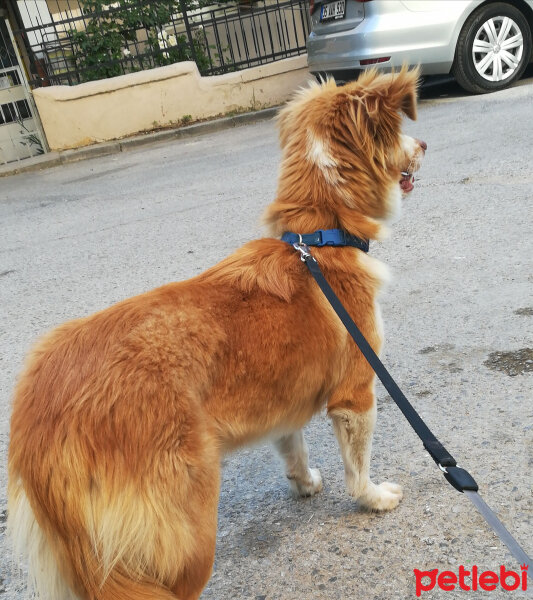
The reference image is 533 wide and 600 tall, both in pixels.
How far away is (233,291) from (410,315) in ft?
7.39

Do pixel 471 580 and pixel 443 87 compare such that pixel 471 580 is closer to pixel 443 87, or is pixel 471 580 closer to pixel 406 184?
pixel 406 184

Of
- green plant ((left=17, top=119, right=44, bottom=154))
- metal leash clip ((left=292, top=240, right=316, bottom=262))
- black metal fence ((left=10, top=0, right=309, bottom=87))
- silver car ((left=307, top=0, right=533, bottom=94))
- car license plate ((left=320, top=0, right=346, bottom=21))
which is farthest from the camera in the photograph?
green plant ((left=17, top=119, right=44, bottom=154))

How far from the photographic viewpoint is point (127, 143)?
1152 cm

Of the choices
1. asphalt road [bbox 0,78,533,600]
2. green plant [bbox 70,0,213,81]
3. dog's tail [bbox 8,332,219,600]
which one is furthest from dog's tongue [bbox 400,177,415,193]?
green plant [bbox 70,0,213,81]

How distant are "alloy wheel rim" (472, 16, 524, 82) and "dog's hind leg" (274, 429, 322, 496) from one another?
26.2 feet

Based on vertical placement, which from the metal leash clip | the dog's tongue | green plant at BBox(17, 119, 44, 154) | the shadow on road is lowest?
the shadow on road

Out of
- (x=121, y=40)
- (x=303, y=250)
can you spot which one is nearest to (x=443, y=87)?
(x=121, y=40)

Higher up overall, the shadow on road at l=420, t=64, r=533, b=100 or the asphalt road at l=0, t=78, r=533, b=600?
the shadow on road at l=420, t=64, r=533, b=100

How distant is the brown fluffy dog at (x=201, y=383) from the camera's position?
189 cm

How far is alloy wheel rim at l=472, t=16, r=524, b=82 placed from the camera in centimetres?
921

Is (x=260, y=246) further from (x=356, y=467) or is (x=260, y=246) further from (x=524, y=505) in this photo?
(x=524, y=505)

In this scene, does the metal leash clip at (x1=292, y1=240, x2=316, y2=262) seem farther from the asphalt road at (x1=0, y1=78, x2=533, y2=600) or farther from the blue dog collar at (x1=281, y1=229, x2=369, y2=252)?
the asphalt road at (x1=0, y1=78, x2=533, y2=600)

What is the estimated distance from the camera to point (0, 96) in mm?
12281

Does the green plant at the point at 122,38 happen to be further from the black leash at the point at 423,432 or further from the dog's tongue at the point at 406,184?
the black leash at the point at 423,432
